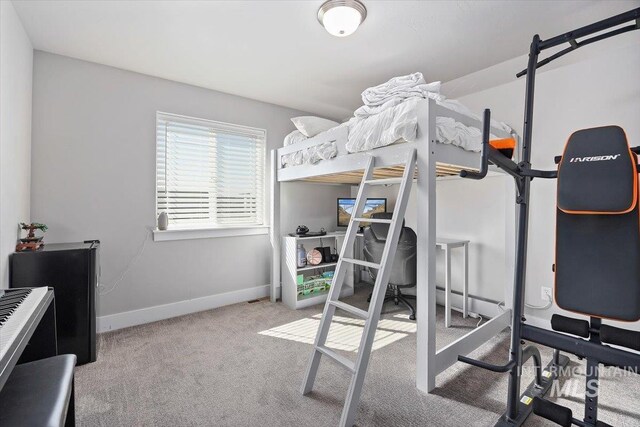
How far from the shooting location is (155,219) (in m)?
2.94

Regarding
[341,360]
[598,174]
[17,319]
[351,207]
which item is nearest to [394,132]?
[598,174]

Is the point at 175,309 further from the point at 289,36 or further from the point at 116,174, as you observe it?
the point at 289,36

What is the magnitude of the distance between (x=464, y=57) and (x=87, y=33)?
2.89 meters

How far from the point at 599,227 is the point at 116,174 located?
343 cm

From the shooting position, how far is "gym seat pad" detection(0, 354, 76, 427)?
0.90 m

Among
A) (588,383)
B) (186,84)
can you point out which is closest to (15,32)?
(186,84)

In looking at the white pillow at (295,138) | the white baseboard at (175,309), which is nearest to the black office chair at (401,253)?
the white pillow at (295,138)

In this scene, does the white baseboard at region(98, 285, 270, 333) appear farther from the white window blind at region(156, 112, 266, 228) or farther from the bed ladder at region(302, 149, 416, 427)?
the bed ladder at region(302, 149, 416, 427)

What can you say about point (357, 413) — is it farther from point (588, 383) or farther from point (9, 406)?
point (9, 406)

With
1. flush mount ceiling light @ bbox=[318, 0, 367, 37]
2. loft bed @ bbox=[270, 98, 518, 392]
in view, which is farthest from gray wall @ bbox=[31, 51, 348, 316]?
loft bed @ bbox=[270, 98, 518, 392]

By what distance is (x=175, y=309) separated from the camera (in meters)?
3.02

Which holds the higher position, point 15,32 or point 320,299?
point 15,32

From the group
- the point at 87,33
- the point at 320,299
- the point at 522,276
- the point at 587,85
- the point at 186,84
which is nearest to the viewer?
the point at 522,276

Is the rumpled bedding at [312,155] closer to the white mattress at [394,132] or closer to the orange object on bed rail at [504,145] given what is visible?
the white mattress at [394,132]
